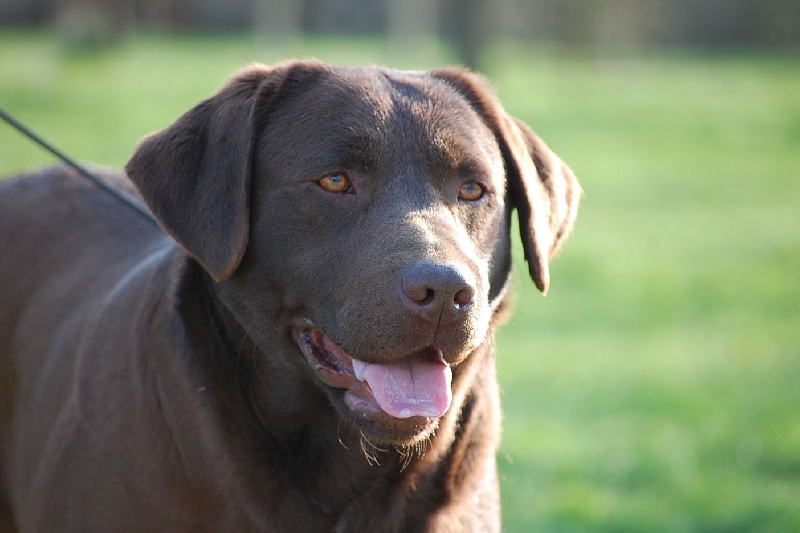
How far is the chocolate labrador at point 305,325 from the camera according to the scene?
9.82ft

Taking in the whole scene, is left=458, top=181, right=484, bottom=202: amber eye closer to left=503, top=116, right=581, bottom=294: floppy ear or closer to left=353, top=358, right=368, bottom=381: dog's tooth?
left=503, top=116, right=581, bottom=294: floppy ear

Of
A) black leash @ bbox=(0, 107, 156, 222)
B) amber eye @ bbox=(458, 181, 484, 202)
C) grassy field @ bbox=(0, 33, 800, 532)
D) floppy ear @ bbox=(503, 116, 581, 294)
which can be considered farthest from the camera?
grassy field @ bbox=(0, 33, 800, 532)

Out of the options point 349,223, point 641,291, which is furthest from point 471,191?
point 641,291

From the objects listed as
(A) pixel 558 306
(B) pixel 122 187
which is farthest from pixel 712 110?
(B) pixel 122 187

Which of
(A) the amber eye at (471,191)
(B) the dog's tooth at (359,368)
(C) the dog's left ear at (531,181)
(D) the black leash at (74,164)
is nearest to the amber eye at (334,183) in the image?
(A) the amber eye at (471,191)

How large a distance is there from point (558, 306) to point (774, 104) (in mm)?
14248

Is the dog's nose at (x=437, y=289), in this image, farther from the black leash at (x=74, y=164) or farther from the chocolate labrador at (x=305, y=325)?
the black leash at (x=74, y=164)

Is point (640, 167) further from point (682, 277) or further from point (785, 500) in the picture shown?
point (785, 500)

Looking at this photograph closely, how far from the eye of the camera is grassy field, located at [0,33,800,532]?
18.0 feet

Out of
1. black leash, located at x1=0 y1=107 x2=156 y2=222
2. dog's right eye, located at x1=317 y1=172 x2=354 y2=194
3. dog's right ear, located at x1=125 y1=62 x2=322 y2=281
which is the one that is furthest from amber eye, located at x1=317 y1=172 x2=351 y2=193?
black leash, located at x1=0 y1=107 x2=156 y2=222

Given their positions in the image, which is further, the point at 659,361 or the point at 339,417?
the point at 659,361

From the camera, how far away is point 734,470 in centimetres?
568

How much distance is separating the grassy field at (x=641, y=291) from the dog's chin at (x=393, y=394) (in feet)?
7.10

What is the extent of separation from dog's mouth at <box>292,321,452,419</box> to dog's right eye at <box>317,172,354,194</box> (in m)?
0.44
